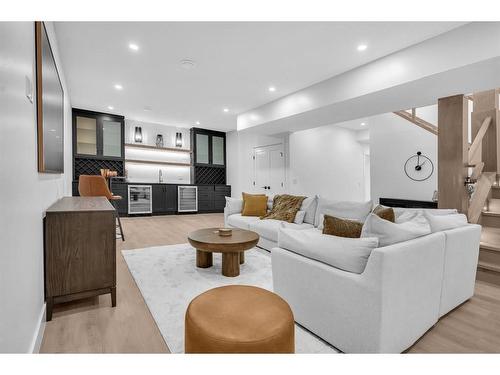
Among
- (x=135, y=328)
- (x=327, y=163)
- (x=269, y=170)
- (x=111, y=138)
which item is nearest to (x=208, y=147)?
(x=269, y=170)

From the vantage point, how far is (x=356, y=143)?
27.0 feet

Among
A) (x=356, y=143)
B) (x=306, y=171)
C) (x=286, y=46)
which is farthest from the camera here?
(x=356, y=143)

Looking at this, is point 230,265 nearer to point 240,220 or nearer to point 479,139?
point 240,220

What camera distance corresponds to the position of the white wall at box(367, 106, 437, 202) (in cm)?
545

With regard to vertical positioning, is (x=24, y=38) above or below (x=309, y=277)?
above

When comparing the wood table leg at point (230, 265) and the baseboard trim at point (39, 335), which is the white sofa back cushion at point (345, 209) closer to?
the wood table leg at point (230, 265)

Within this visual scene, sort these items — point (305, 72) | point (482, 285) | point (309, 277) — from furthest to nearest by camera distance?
point (305, 72), point (482, 285), point (309, 277)

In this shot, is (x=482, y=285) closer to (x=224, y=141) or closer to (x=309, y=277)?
(x=309, y=277)

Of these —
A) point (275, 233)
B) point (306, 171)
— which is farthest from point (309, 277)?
point (306, 171)

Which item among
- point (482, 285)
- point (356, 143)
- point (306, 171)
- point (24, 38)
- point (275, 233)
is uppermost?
point (356, 143)

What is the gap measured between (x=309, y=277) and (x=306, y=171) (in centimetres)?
533

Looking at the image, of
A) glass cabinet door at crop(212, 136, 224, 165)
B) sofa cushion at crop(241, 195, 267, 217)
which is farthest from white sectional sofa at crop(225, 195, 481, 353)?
glass cabinet door at crop(212, 136, 224, 165)

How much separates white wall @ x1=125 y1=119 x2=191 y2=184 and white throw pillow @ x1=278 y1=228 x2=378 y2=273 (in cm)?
676

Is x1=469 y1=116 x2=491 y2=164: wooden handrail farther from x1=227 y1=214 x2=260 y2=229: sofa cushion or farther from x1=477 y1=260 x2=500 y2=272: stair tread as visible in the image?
x1=227 y1=214 x2=260 y2=229: sofa cushion
